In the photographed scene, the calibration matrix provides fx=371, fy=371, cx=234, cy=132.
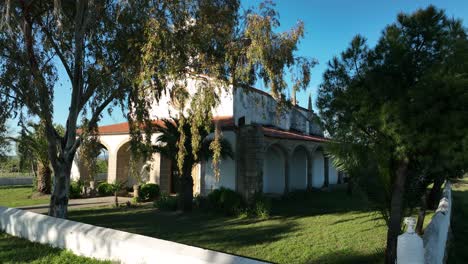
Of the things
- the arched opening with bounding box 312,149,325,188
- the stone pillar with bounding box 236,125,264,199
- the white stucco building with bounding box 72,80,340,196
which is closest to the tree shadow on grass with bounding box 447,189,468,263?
the white stucco building with bounding box 72,80,340,196

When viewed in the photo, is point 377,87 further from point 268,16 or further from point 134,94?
point 134,94

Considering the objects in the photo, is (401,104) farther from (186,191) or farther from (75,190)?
(75,190)

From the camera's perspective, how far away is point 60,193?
32.6ft

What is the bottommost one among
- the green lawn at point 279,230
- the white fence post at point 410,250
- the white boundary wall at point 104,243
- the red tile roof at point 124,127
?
the green lawn at point 279,230

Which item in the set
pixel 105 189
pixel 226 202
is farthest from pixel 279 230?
pixel 105 189

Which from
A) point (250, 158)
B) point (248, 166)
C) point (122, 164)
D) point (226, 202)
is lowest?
point (226, 202)

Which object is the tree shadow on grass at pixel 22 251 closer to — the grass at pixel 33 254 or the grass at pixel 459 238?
the grass at pixel 33 254

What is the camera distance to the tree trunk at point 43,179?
1983cm

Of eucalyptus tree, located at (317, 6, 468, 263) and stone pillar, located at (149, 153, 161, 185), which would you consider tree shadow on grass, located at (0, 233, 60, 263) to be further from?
stone pillar, located at (149, 153, 161, 185)

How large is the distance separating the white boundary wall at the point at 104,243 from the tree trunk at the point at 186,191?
6.02m

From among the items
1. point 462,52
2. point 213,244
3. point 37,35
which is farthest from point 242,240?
point 37,35

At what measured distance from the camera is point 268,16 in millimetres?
7871

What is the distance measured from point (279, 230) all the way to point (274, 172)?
10.7 m

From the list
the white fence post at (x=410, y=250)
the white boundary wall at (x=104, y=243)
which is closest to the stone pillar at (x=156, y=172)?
the white boundary wall at (x=104, y=243)
